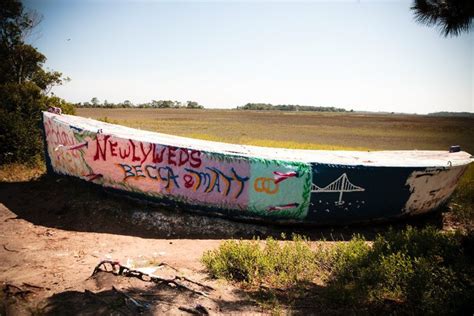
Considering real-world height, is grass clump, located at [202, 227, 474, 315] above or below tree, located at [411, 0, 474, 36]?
below

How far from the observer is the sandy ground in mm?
3488

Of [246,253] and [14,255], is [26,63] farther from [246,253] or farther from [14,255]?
[246,253]

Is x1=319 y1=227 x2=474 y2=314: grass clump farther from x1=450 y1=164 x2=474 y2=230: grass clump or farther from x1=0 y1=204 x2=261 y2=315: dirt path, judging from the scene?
x1=450 y1=164 x2=474 y2=230: grass clump

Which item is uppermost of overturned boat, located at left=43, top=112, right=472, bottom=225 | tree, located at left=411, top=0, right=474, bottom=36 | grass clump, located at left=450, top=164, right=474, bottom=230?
tree, located at left=411, top=0, right=474, bottom=36

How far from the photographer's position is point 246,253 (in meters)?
4.76

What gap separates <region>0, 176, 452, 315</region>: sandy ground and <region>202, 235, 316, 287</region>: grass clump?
0.98ft

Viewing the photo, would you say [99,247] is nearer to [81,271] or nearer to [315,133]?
[81,271]

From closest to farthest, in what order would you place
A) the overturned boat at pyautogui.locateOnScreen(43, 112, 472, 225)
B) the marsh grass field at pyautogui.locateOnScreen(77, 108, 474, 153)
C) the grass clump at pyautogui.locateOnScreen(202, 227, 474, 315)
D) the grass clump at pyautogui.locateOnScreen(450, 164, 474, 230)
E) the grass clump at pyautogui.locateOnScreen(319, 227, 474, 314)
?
the grass clump at pyautogui.locateOnScreen(319, 227, 474, 314), the grass clump at pyautogui.locateOnScreen(202, 227, 474, 315), the overturned boat at pyautogui.locateOnScreen(43, 112, 472, 225), the grass clump at pyautogui.locateOnScreen(450, 164, 474, 230), the marsh grass field at pyautogui.locateOnScreen(77, 108, 474, 153)

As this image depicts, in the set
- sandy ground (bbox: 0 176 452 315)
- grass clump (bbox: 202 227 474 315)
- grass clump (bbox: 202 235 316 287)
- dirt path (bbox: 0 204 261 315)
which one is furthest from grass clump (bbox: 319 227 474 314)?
dirt path (bbox: 0 204 261 315)

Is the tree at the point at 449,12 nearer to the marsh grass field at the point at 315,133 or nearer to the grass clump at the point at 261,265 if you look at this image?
the grass clump at the point at 261,265

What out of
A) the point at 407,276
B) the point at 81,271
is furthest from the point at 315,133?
the point at 81,271

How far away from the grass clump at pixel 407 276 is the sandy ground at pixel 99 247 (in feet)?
3.11

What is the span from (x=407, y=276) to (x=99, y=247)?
5691 millimetres

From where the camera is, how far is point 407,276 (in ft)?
12.9
